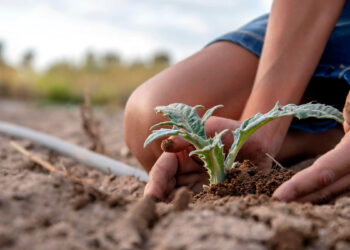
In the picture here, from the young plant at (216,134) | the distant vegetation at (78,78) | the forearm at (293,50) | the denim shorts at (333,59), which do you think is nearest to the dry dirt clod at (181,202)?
the young plant at (216,134)

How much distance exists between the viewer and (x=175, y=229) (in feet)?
2.97

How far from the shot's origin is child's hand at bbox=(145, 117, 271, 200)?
4.55 ft

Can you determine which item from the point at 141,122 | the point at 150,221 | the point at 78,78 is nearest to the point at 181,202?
the point at 150,221

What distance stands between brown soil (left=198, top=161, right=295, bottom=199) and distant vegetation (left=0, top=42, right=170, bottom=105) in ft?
18.9

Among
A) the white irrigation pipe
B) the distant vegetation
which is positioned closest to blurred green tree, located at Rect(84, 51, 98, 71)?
the distant vegetation

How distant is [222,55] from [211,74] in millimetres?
136

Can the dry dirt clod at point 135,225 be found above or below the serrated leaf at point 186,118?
below

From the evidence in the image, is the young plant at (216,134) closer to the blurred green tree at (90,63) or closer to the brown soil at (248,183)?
the brown soil at (248,183)

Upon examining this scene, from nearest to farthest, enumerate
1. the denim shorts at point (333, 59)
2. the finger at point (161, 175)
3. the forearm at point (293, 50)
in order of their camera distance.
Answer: the finger at point (161, 175), the forearm at point (293, 50), the denim shorts at point (333, 59)

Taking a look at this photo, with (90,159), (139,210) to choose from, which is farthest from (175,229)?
(90,159)

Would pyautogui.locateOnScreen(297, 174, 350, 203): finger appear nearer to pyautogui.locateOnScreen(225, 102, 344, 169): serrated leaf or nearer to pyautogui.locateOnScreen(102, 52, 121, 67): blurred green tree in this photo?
pyautogui.locateOnScreen(225, 102, 344, 169): serrated leaf

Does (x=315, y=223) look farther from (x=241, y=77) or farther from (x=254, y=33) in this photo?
(x=254, y=33)

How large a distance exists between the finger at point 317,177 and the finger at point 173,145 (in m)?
0.35

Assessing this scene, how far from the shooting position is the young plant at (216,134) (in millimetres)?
1205
